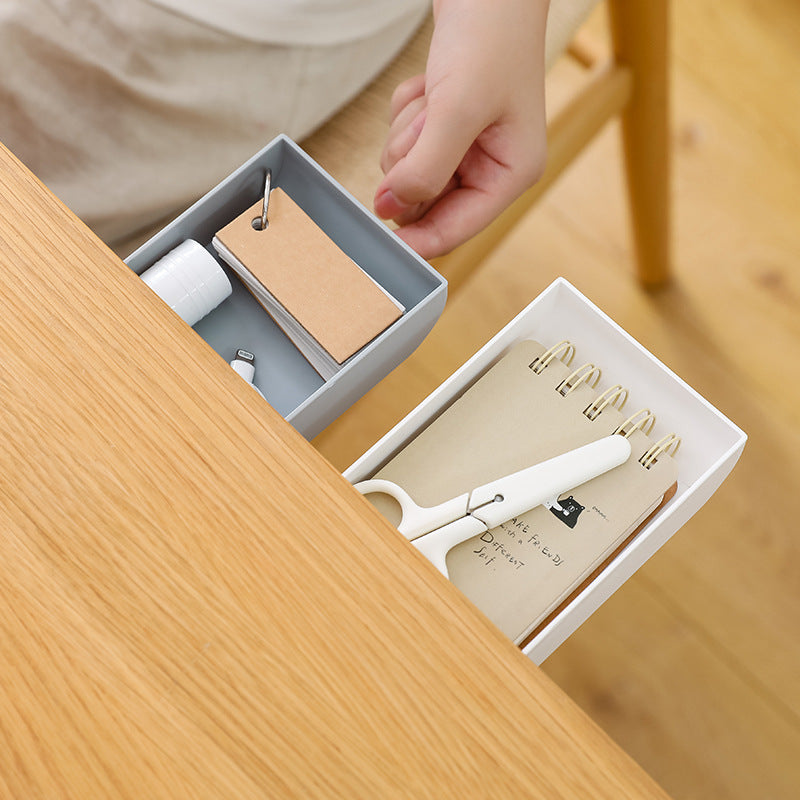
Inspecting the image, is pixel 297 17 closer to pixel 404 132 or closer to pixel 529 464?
pixel 404 132

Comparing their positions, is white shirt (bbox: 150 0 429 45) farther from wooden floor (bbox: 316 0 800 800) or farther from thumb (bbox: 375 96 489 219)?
wooden floor (bbox: 316 0 800 800)

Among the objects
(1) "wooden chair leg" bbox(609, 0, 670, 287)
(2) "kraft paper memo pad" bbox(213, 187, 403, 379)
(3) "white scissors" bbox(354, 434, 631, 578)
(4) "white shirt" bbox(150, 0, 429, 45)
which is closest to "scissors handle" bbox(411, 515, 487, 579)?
(3) "white scissors" bbox(354, 434, 631, 578)

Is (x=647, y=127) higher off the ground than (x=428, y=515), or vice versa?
(x=647, y=127)

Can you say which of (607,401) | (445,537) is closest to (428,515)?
(445,537)

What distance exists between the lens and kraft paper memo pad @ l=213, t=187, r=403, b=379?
1.50ft

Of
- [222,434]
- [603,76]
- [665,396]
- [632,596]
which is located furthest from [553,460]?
[632,596]

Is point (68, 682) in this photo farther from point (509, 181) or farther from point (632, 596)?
point (632, 596)

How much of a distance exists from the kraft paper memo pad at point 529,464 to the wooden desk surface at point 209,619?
0.50ft

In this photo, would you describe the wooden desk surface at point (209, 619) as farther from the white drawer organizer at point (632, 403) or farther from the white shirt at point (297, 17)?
the white shirt at point (297, 17)

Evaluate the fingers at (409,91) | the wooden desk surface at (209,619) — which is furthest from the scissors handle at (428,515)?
the fingers at (409,91)

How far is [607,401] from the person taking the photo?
1.51 ft

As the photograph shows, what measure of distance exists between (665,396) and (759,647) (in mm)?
649

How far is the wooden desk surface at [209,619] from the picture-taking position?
25 centimetres

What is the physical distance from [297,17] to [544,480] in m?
0.37
